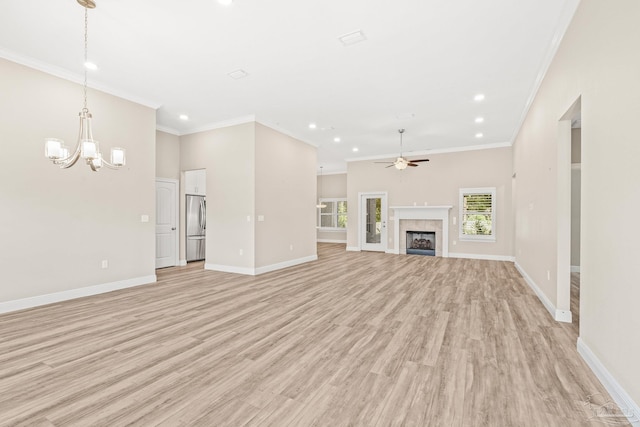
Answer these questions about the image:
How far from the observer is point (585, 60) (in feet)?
8.38

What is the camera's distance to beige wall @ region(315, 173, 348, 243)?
1289 centimetres

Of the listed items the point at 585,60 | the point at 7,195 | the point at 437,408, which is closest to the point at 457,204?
the point at 585,60

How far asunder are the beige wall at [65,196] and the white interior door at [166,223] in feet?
4.86

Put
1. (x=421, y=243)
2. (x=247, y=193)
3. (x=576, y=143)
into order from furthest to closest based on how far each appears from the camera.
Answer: (x=421, y=243) < (x=247, y=193) < (x=576, y=143)

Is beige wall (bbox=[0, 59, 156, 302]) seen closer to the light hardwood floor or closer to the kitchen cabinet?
the light hardwood floor

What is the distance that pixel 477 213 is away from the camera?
845cm

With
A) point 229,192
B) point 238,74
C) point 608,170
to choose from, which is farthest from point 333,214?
point 608,170

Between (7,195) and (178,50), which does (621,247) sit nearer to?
(178,50)

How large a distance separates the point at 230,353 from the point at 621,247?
3.12m

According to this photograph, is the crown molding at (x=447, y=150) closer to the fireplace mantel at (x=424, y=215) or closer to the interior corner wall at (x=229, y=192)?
the fireplace mantel at (x=424, y=215)

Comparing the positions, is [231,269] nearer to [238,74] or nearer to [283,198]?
[283,198]

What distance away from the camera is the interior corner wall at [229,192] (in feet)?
20.1

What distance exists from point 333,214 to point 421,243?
4.77 meters

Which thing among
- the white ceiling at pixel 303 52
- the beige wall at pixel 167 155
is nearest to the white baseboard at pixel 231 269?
the beige wall at pixel 167 155
